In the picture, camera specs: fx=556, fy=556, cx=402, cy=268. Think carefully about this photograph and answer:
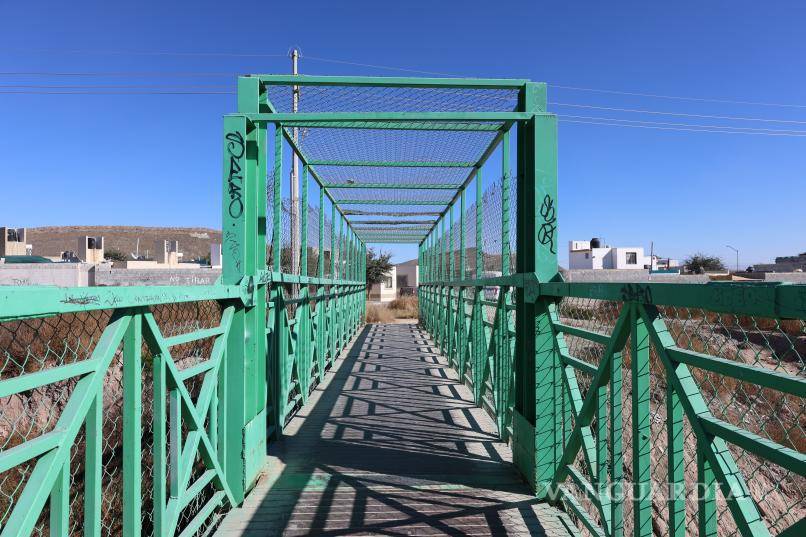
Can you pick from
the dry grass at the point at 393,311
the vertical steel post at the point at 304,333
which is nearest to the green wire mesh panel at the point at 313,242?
the vertical steel post at the point at 304,333

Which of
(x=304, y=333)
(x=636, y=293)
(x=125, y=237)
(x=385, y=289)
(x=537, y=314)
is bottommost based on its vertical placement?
(x=385, y=289)

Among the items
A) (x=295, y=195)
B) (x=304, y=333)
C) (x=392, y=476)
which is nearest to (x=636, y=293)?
(x=392, y=476)

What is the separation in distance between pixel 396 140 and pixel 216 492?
393 centimetres

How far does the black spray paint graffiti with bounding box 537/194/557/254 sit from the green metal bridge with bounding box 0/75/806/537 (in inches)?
0.7

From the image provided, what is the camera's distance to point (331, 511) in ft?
10.8

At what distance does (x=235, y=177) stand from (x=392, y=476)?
2.28 meters

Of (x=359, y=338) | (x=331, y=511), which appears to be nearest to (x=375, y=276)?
(x=359, y=338)

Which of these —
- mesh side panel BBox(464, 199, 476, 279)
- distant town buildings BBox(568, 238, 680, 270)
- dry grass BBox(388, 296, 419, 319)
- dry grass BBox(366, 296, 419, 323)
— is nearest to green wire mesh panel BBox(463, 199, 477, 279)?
mesh side panel BBox(464, 199, 476, 279)

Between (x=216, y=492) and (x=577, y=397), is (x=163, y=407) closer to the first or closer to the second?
(x=216, y=492)

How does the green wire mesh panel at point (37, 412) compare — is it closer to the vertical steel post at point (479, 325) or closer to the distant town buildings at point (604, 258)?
the vertical steel post at point (479, 325)

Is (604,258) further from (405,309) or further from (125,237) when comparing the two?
(125,237)

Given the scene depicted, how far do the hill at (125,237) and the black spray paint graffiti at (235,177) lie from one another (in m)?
78.8

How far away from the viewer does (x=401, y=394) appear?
6.59 meters

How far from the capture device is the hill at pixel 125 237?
242 feet
